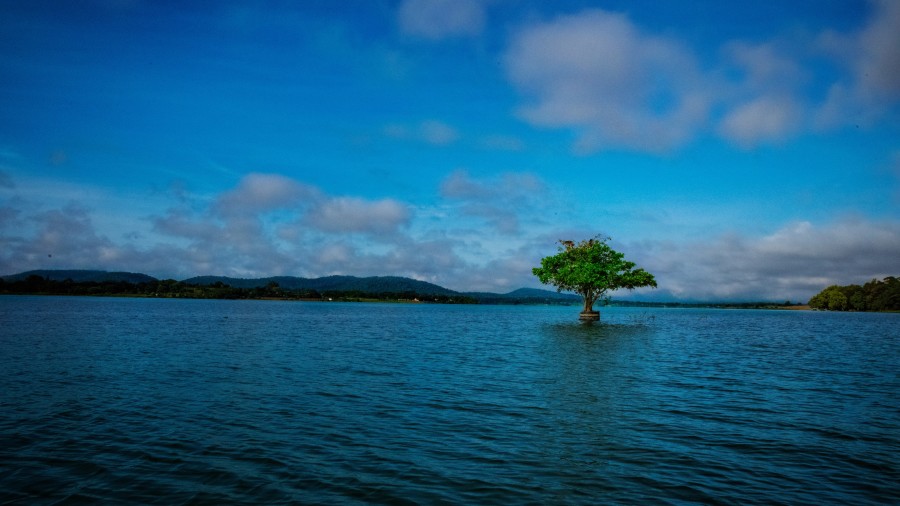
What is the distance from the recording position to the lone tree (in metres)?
99.6

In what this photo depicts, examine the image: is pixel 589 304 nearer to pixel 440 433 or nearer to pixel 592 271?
pixel 592 271

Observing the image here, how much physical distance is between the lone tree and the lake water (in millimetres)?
62300

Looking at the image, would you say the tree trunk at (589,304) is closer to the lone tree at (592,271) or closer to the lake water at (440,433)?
the lone tree at (592,271)

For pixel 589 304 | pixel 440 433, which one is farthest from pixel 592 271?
pixel 440 433

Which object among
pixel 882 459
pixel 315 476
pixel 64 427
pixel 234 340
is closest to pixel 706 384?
pixel 882 459

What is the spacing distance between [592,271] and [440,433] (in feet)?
277

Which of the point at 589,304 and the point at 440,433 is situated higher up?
the point at 589,304

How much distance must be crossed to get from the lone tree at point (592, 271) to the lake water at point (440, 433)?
62300 millimetres

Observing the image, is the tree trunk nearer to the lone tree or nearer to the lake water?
the lone tree

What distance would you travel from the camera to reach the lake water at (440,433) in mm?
12906

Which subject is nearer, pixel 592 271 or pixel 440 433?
pixel 440 433

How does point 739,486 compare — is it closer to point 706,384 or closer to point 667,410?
point 667,410

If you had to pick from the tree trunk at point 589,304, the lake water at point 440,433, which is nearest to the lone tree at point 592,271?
the tree trunk at point 589,304

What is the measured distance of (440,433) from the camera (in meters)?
18.1
